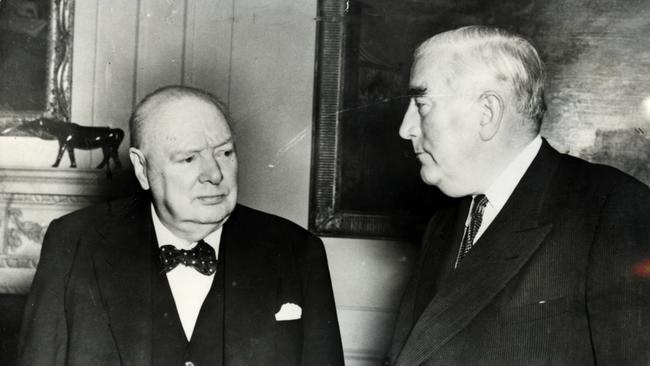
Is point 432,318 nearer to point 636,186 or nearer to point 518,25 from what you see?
point 636,186

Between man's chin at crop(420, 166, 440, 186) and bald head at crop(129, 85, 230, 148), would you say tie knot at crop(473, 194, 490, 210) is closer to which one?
man's chin at crop(420, 166, 440, 186)

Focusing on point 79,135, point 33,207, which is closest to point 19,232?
point 33,207

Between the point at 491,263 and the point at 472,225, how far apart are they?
8.1 inches

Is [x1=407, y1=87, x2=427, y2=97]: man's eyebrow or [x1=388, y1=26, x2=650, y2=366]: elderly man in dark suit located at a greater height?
[x1=407, y1=87, x2=427, y2=97]: man's eyebrow

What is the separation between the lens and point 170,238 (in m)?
1.85

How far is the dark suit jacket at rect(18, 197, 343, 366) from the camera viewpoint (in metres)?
1.68

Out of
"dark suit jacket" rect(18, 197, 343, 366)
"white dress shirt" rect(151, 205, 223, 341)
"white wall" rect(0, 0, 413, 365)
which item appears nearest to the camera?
"dark suit jacket" rect(18, 197, 343, 366)

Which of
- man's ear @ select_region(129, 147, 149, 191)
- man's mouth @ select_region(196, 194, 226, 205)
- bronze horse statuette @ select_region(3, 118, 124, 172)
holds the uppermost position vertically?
man's ear @ select_region(129, 147, 149, 191)

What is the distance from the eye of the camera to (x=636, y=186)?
4.13 feet

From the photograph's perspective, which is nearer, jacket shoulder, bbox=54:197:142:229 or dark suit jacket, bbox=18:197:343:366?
dark suit jacket, bbox=18:197:343:366

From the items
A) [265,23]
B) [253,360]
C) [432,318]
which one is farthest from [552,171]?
[265,23]

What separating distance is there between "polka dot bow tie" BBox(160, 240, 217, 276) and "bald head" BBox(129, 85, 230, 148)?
12.6 inches

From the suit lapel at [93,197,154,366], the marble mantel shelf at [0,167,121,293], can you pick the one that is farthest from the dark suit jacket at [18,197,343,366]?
the marble mantel shelf at [0,167,121,293]

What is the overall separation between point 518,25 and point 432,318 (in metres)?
1.80
